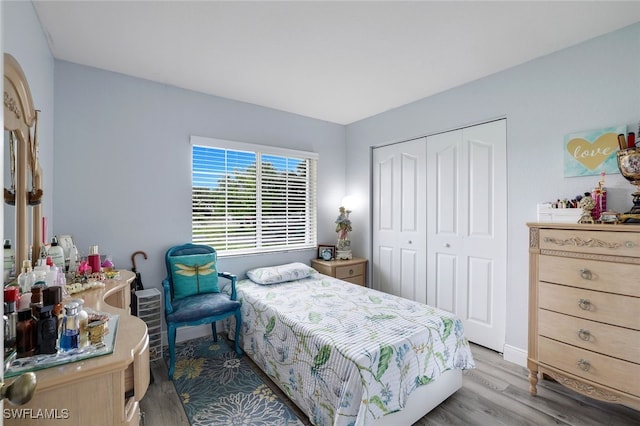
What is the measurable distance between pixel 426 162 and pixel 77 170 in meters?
3.35

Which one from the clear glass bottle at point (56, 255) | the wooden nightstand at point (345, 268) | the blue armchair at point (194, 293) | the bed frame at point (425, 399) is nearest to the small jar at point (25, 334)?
the clear glass bottle at point (56, 255)

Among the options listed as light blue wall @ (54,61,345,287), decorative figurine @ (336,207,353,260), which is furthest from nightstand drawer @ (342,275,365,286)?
light blue wall @ (54,61,345,287)

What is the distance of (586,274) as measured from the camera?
6.39 ft

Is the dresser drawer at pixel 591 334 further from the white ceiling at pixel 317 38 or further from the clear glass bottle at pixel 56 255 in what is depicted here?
the clear glass bottle at pixel 56 255

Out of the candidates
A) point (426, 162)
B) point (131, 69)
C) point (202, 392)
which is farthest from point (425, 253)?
point (131, 69)

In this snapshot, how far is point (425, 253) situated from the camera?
11.2 ft

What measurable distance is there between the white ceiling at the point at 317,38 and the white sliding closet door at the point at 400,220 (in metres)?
0.91

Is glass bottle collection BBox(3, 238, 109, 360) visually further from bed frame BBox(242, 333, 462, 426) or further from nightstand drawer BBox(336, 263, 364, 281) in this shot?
nightstand drawer BBox(336, 263, 364, 281)

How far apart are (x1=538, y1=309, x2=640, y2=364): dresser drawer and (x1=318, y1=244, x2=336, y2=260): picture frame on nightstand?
2301 millimetres

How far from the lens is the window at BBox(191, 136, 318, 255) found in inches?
127

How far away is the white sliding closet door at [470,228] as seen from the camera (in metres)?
2.82

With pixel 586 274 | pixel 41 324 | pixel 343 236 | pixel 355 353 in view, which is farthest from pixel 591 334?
pixel 41 324

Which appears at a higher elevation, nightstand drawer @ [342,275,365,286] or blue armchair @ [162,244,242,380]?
blue armchair @ [162,244,242,380]

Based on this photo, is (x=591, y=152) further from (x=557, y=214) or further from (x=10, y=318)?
(x=10, y=318)
